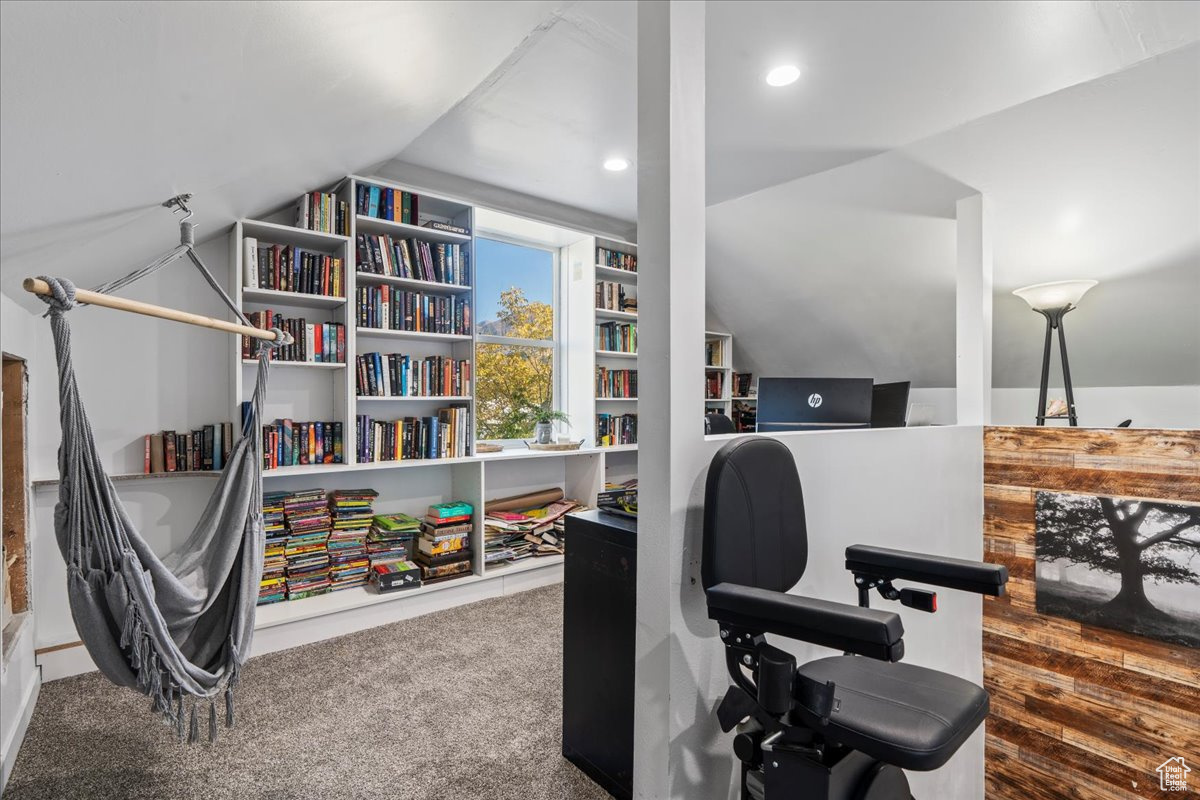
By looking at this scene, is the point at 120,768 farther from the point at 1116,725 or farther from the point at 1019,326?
the point at 1019,326

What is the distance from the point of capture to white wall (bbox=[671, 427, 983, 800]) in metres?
1.18

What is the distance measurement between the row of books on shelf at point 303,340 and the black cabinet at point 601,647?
187cm

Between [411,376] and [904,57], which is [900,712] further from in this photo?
[411,376]

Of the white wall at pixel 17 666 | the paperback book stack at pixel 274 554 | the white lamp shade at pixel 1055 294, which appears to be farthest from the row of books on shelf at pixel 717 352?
the white wall at pixel 17 666

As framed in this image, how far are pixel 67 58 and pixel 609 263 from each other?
333 centimetres

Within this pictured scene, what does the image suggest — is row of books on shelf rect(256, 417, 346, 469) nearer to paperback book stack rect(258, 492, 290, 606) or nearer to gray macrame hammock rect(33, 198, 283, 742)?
paperback book stack rect(258, 492, 290, 606)

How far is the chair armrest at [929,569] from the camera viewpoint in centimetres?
127

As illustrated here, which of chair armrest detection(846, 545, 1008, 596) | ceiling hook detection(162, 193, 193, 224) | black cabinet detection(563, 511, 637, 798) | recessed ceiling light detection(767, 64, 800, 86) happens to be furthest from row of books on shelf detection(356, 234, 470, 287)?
chair armrest detection(846, 545, 1008, 596)

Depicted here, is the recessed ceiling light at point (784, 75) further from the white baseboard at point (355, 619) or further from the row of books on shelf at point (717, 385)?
the white baseboard at point (355, 619)

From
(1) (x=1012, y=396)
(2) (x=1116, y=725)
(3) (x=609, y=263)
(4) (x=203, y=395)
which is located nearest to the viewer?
(2) (x=1116, y=725)

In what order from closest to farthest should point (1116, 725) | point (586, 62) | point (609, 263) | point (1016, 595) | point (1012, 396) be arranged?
point (1116, 725) → point (1016, 595) → point (586, 62) → point (1012, 396) → point (609, 263)

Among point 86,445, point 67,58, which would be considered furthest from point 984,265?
point 86,445

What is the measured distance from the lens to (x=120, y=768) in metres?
1.83

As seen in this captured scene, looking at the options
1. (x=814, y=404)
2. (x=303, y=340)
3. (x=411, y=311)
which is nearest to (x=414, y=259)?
(x=411, y=311)
